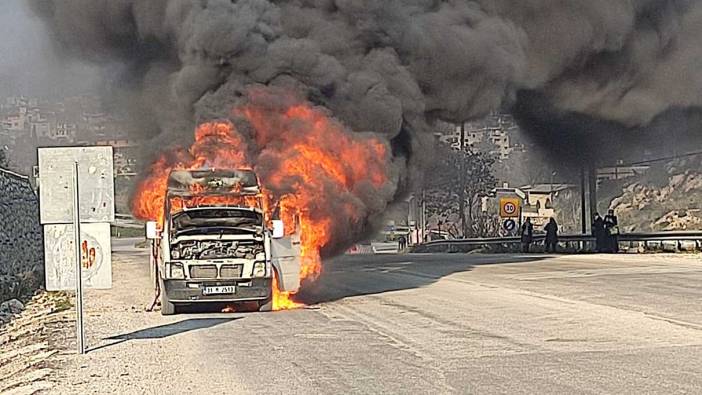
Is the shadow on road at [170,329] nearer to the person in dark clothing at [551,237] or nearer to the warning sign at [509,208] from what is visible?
the person in dark clothing at [551,237]

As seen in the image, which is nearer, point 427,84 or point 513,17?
point 427,84

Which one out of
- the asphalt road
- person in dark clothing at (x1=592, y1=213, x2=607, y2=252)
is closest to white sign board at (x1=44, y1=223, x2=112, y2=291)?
the asphalt road

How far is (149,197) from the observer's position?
23.3m

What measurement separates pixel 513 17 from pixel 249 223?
16887 millimetres

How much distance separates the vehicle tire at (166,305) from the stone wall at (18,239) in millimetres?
6622

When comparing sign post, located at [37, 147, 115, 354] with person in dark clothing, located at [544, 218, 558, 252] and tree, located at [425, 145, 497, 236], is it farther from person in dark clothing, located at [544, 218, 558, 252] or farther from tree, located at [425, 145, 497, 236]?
tree, located at [425, 145, 497, 236]

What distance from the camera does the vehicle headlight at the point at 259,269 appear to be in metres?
18.2

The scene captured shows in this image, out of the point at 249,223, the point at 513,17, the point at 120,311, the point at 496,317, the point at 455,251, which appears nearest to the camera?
the point at 496,317

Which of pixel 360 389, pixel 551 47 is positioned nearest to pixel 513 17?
pixel 551 47

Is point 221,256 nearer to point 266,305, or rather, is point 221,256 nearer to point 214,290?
point 214,290

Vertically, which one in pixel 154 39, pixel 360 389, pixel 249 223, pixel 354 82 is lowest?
pixel 360 389

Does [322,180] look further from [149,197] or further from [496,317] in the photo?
[496,317]

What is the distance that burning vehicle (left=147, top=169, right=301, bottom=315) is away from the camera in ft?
59.4

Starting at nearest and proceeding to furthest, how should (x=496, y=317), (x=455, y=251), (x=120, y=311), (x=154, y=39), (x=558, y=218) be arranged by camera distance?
(x=496, y=317) < (x=120, y=311) < (x=154, y=39) < (x=455, y=251) < (x=558, y=218)
